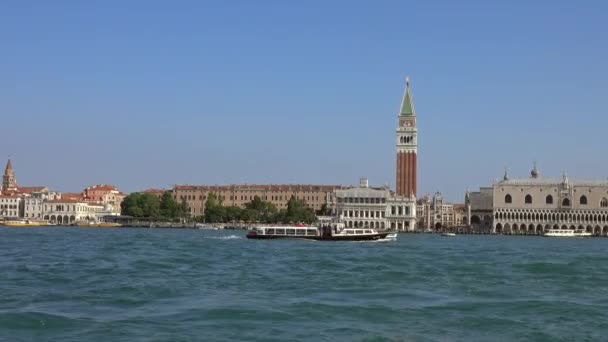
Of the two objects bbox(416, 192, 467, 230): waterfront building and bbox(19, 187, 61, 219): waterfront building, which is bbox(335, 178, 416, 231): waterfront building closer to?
bbox(416, 192, 467, 230): waterfront building

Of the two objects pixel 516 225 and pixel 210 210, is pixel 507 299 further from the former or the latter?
pixel 210 210

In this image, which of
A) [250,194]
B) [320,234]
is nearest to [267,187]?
[250,194]

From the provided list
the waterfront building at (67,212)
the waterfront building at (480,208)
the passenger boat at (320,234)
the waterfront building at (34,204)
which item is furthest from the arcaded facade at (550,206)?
the waterfront building at (34,204)

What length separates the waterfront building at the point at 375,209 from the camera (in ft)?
358

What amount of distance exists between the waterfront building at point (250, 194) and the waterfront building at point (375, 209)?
18.7 metres

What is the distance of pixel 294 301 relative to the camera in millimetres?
21875

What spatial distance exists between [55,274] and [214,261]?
9.03 meters

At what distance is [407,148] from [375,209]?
12.2 meters

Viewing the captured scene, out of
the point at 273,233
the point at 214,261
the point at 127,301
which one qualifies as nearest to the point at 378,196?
the point at 273,233

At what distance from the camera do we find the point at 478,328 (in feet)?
60.7

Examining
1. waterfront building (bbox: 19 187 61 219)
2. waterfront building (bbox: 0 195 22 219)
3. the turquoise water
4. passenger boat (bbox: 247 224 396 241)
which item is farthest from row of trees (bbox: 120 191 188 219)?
the turquoise water

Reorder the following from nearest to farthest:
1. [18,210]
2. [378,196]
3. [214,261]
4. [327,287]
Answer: [327,287] → [214,261] → [378,196] → [18,210]

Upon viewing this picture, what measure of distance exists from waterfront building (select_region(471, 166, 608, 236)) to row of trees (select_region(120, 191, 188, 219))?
1667 inches

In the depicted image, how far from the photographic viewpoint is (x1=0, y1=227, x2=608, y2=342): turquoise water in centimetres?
1764
